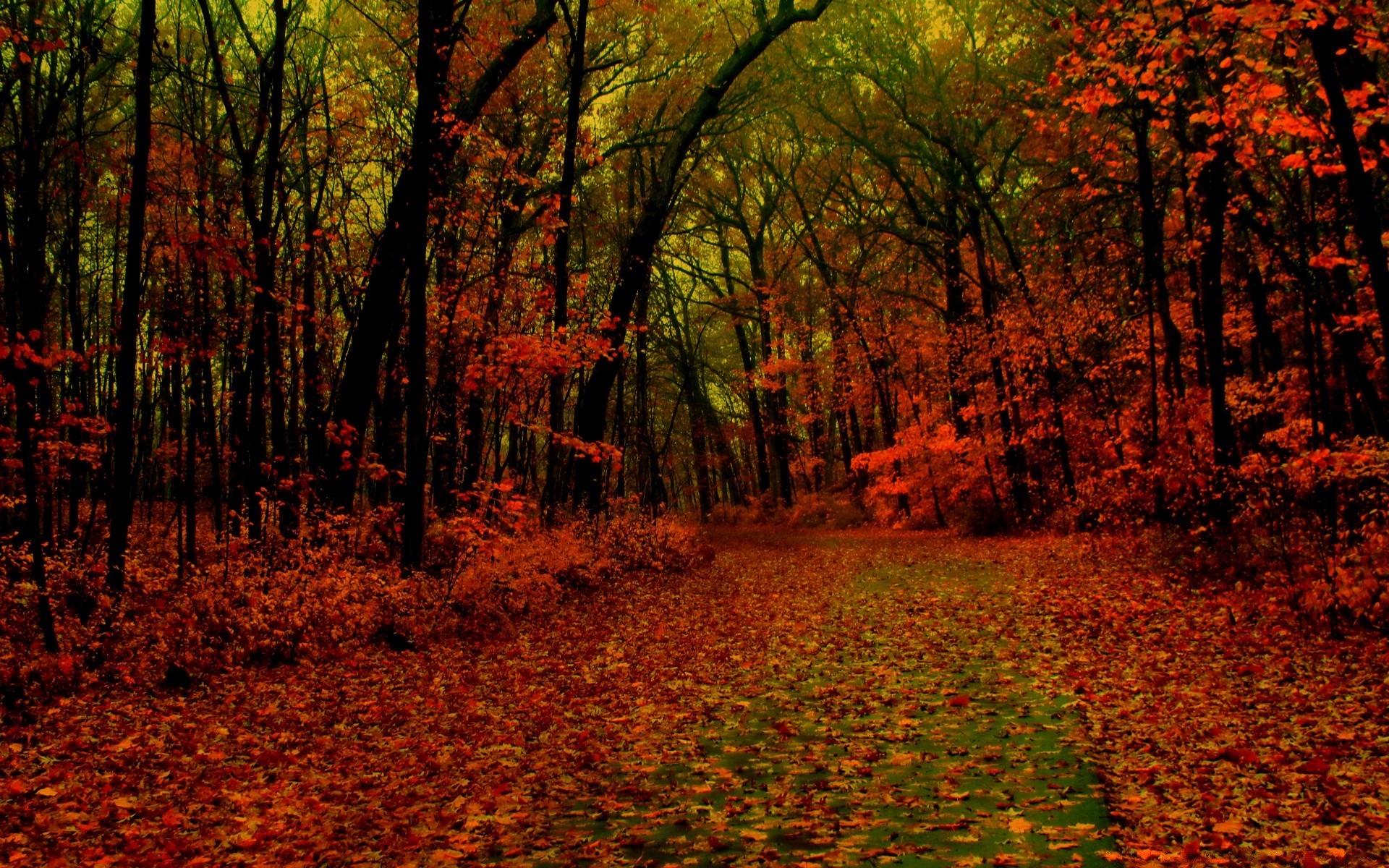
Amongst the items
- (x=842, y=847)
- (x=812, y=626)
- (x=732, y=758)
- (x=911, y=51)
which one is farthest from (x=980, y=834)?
(x=911, y=51)

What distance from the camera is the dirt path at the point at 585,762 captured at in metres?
4.65

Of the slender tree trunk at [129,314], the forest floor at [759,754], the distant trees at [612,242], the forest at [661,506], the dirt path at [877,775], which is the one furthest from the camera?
the distant trees at [612,242]

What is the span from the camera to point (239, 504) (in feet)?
51.3

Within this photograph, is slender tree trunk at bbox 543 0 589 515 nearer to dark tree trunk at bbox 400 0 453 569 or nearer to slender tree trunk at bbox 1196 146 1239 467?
dark tree trunk at bbox 400 0 453 569

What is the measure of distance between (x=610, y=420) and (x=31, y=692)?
37.0m

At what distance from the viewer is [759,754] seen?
242 inches

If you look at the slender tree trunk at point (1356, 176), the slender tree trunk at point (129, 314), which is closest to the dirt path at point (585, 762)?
the slender tree trunk at point (129, 314)

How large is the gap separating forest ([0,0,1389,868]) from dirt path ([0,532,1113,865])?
0.05 meters

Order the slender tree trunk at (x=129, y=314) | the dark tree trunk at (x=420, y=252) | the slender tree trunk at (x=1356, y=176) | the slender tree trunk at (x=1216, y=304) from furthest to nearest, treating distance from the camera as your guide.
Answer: the slender tree trunk at (x=1216, y=304) → the dark tree trunk at (x=420, y=252) → the slender tree trunk at (x=129, y=314) → the slender tree trunk at (x=1356, y=176)

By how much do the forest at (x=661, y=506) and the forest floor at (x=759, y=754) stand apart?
5cm

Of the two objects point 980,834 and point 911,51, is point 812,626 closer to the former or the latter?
point 980,834

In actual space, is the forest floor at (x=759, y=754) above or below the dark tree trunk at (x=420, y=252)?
below

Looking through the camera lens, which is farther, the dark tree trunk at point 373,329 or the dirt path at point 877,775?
the dark tree trunk at point 373,329

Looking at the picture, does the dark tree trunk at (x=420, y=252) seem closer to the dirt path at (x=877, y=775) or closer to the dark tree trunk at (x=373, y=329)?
the dark tree trunk at (x=373, y=329)
